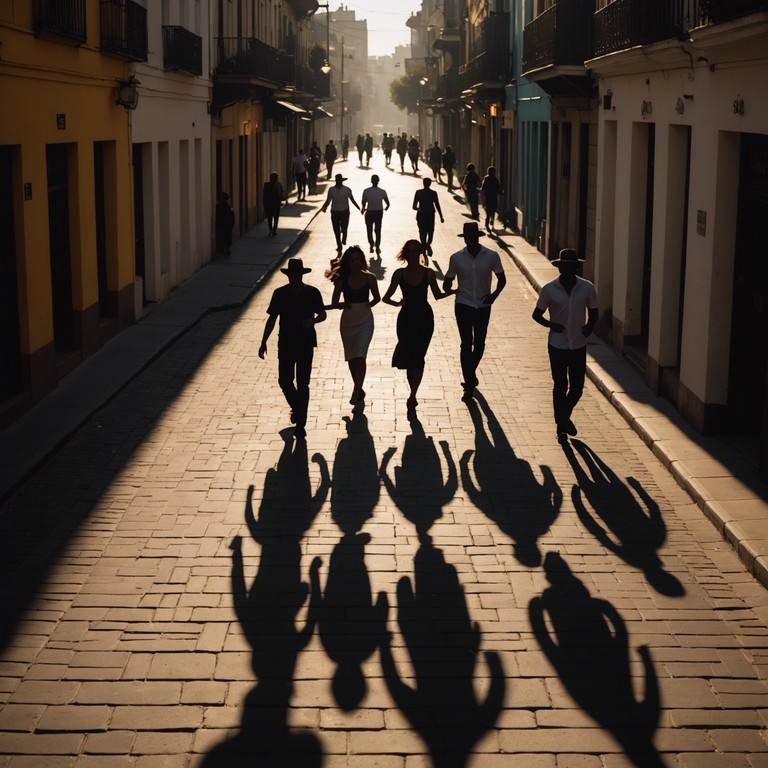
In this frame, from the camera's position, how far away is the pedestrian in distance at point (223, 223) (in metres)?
27.3

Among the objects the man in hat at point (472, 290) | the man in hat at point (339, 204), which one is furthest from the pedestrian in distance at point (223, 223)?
the man in hat at point (472, 290)

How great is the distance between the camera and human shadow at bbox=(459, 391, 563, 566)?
29.9 ft

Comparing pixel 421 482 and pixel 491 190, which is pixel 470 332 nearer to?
pixel 421 482

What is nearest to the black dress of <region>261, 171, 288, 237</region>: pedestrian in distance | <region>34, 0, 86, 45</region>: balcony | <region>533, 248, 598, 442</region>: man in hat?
<region>533, 248, 598, 442</region>: man in hat

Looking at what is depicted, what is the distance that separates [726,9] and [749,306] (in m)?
2.68

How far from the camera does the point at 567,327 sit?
38.7 ft

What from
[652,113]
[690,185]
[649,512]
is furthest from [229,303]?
[649,512]

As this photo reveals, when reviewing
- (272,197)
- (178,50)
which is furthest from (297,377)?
(272,197)

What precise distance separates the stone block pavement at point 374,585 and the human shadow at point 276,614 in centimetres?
2

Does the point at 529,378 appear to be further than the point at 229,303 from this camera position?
No

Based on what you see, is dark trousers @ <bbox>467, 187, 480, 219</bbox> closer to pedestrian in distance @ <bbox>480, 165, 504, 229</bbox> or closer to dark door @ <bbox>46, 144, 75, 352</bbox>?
pedestrian in distance @ <bbox>480, 165, 504, 229</bbox>

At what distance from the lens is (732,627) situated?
7.44 meters

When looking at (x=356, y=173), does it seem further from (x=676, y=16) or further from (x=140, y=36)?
(x=676, y=16)

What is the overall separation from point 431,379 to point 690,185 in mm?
3738
